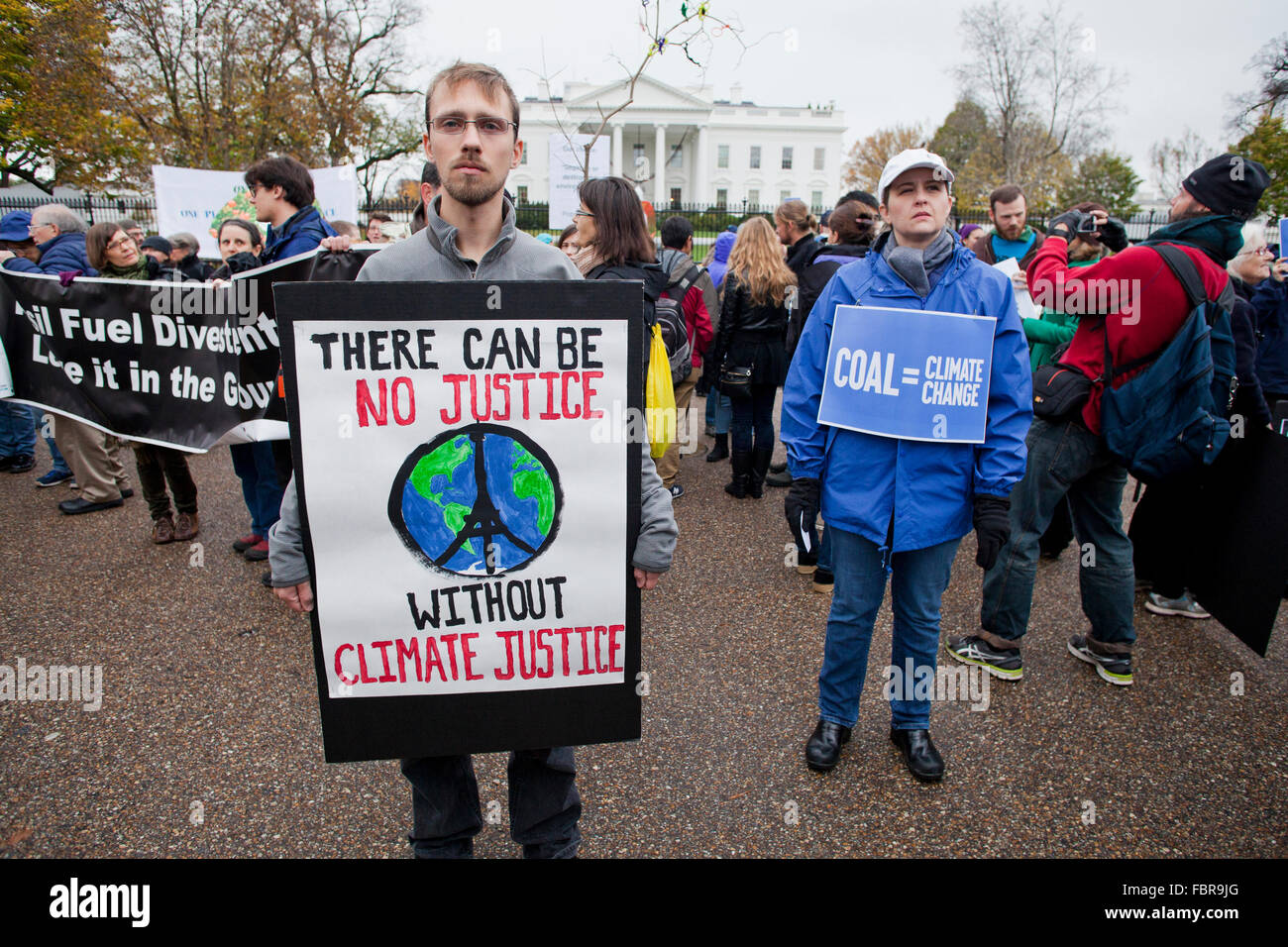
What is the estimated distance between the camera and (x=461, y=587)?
1.72m

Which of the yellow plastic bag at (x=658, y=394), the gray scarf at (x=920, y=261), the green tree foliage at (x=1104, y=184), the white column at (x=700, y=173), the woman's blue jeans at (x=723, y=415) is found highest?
the white column at (x=700, y=173)

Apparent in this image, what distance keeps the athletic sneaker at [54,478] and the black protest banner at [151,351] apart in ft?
4.03

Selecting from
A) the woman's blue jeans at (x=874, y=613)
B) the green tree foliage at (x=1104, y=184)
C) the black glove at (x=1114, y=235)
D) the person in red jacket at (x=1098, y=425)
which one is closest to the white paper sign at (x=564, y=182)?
the black glove at (x=1114, y=235)

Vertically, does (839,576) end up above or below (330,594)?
below

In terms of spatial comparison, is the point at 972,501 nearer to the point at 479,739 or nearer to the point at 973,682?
the point at 973,682

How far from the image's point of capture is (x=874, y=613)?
279 centimetres

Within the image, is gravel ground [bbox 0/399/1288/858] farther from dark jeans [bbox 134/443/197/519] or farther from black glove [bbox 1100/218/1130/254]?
black glove [bbox 1100/218/1130/254]

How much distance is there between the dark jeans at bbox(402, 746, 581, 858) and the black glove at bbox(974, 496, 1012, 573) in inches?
59.5

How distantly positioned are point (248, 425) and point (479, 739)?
346 centimetres

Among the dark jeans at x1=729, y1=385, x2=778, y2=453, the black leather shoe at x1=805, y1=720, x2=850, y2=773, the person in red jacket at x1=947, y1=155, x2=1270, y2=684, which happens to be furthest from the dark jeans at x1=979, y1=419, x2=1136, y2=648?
the dark jeans at x1=729, y1=385, x2=778, y2=453

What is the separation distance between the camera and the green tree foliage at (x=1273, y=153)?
Answer: 12.1 metres

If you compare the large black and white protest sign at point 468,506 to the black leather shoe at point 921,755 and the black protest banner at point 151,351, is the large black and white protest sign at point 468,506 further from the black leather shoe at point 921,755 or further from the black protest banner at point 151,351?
the black protest banner at point 151,351

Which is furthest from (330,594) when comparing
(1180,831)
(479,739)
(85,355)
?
(85,355)
